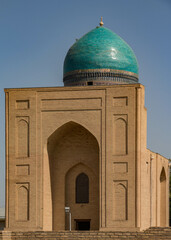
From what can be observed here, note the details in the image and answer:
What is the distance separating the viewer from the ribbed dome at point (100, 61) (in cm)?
2119

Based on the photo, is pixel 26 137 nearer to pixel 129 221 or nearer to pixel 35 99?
pixel 35 99

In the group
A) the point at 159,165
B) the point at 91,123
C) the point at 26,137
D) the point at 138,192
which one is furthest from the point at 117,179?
the point at 159,165

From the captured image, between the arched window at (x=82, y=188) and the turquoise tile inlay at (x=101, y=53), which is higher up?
the turquoise tile inlay at (x=101, y=53)

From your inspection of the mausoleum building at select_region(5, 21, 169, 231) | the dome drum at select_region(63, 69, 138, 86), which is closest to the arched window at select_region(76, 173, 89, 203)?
the mausoleum building at select_region(5, 21, 169, 231)

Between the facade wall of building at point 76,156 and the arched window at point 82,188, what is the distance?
0.17 metres

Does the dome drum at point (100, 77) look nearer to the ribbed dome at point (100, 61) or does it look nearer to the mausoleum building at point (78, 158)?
the ribbed dome at point (100, 61)

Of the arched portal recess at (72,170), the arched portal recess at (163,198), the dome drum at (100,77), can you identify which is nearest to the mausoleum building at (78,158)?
the arched portal recess at (72,170)

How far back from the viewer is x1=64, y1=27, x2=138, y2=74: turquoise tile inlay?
2120 cm

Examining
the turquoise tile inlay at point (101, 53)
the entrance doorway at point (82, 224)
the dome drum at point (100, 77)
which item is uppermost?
the turquoise tile inlay at point (101, 53)

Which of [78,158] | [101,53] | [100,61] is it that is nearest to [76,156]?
[78,158]

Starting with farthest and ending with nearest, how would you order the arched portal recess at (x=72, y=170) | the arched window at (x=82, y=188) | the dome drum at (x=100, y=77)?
the dome drum at (x=100, y=77)
the arched window at (x=82, y=188)
the arched portal recess at (x=72, y=170)

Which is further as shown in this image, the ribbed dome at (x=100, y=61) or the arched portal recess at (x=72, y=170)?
the ribbed dome at (x=100, y=61)

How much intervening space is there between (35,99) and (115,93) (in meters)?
2.65

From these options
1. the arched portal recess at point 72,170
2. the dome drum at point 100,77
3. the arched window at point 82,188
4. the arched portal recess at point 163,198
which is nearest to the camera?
the arched portal recess at point 72,170
